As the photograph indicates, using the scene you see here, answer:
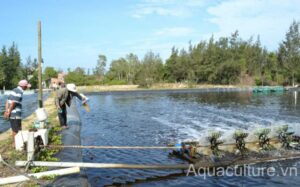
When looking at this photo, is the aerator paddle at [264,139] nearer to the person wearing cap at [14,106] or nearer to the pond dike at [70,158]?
the pond dike at [70,158]

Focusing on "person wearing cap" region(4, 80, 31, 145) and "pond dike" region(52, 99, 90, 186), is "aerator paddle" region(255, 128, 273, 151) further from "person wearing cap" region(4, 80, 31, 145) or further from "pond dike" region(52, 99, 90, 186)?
"person wearing cap" region(4, 80, 31, 145)

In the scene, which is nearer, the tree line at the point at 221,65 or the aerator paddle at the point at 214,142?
the aerator paddle at the point at 214,142

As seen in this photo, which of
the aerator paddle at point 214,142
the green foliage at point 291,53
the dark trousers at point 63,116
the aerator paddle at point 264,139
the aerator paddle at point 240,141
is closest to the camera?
the aerator paddle at point 214,142

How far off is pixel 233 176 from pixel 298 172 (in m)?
2.25

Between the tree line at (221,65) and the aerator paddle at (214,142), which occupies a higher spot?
the tree line at (221,65)

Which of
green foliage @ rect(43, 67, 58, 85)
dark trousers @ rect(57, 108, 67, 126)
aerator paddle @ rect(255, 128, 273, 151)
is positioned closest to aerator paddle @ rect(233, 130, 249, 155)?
aerator paddle @ rect(255, 128, 273, 151)

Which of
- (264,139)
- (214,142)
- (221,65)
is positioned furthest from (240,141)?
(221,65)

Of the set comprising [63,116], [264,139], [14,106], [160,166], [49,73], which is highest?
[49,73]

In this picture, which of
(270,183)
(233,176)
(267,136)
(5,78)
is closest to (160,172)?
(233,176)

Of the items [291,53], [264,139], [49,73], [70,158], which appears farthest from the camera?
[49,73]

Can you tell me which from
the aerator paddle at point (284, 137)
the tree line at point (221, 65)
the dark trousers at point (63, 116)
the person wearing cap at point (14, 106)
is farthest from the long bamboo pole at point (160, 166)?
the tree line at point (221, 65)

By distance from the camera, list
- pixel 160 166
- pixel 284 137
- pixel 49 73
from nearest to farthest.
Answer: pixel 160 166 < pixel 284 137 < pixel 49 73

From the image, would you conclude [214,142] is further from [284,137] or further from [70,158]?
[70,158]

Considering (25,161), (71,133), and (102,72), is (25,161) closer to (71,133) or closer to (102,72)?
(71,133)
